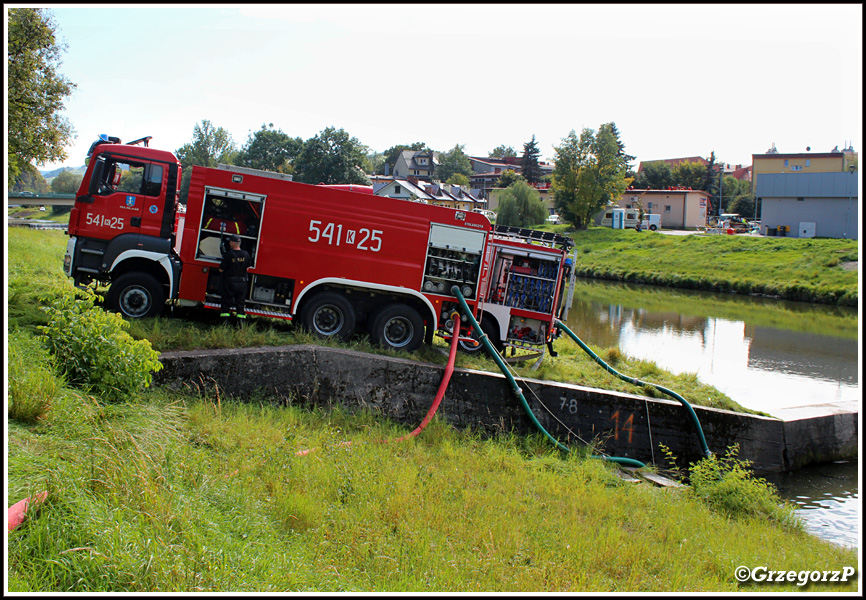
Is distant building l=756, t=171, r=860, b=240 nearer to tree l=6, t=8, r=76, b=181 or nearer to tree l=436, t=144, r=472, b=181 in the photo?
tree l=6, t=8, r=76, b=181

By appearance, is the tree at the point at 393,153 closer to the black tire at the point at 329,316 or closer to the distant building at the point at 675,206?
the distant building at the point at 675,206

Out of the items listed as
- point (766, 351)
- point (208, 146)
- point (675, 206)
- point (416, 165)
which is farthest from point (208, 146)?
point (766, 351)

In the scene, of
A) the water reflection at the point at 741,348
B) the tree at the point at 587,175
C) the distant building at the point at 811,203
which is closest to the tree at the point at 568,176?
the tree at the point at 587,175

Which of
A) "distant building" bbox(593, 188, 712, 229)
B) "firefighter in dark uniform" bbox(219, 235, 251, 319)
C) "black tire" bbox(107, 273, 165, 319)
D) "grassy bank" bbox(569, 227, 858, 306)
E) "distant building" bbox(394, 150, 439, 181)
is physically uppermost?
"distant building" bbox(394, 150, 439, 181)

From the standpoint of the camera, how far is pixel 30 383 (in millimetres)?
6043

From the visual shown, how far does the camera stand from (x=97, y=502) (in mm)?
4656

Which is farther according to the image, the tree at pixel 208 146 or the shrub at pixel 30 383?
the tree at pixel 208 146

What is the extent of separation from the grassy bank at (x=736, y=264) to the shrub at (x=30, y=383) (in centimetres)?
3732

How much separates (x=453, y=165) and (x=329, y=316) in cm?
13058

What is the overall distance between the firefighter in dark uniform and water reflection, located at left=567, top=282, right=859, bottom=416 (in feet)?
30.9

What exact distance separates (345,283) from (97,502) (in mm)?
6788

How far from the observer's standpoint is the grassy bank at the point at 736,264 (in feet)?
118

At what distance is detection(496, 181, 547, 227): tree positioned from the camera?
63.2 meters

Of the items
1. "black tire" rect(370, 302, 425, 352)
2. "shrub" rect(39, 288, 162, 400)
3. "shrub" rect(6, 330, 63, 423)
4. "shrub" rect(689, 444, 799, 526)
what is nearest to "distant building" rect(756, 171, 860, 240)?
"shrub" rect(689, 444, 799, 526)
